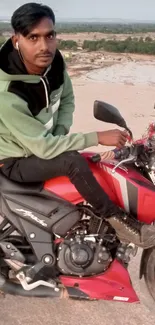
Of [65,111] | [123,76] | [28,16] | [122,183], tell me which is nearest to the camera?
[28,16]

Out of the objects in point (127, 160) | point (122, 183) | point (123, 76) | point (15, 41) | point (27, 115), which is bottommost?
point (123, 76)

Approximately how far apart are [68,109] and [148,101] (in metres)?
8.79

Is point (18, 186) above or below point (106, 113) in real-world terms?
below

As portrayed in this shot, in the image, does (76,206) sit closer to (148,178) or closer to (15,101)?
(148,178)

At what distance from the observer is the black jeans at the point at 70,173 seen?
3.12 meters

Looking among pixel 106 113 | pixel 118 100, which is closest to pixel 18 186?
pixel 106 113

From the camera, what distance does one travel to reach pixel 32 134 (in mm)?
3084

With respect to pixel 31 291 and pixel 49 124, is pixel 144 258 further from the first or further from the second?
pixel 49 124

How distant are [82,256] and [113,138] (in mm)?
848

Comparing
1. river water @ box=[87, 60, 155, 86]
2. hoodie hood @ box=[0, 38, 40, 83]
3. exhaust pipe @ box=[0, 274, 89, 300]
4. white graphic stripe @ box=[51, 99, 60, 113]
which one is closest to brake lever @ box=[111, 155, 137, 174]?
white graphic stripe @ box=[51, 99, 60, 113]

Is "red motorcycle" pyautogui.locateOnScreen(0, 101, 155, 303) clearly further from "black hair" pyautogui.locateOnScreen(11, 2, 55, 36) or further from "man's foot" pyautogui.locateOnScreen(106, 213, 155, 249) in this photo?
"black hair" pyautogui.locateOnScreen(11, 2, 55, 36)

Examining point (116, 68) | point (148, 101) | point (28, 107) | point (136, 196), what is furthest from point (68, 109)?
point (116, 68)

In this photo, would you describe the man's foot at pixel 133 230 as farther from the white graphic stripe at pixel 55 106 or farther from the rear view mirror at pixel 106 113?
the white graphic stripe at pixel 55 106

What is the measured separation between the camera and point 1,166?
3340 millimetres
